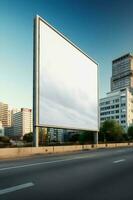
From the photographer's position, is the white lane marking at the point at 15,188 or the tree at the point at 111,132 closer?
the white lane marking at the point at 15,188

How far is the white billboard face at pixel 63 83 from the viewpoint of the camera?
1249 inches

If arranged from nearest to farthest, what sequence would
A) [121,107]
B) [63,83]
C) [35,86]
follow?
[35,86] < [63,83] < [121,107]

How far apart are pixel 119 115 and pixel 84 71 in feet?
370

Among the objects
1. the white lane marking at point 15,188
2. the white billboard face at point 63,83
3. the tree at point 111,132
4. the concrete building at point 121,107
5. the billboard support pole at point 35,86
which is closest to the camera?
the white lane marking at point 15,188

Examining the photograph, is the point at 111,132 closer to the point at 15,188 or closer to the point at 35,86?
the point at 35,86

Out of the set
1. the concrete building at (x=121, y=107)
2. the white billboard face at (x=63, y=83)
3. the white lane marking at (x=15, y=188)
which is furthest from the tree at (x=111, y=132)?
the white lane marking at (x=15, y=188)

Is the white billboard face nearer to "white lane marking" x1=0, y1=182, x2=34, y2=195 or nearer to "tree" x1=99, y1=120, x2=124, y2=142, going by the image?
"white lane marking" x1=0, y1=182, x2=34, y2=195

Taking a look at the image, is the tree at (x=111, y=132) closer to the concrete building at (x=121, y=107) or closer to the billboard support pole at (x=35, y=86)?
the concrete building at (x=121, y=107)

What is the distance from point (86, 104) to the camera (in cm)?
4241

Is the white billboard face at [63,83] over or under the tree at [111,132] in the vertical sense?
over

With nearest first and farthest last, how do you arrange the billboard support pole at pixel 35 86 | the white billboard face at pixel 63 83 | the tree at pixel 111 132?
the billboard support pole at pixel 35 86
the white billboard face at pixel 63 83
the tree at pixel 111 132

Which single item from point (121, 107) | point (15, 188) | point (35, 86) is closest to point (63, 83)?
point (35, 86)

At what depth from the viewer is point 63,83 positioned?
3544cm

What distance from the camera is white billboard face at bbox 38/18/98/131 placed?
31.7 m
